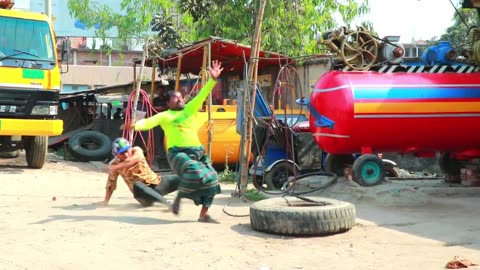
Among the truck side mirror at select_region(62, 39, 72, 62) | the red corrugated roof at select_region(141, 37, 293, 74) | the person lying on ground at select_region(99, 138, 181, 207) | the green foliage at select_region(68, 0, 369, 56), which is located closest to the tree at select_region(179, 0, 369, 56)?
the green foliage at select_region(68, 0, 369, 56)

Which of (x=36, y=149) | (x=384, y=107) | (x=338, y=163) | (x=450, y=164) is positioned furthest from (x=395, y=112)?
(x=36, y=149)

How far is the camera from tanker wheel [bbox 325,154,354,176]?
447 inches

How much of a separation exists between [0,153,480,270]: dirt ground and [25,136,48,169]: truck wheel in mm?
3860

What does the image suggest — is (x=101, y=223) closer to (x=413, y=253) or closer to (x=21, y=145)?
(x=413, y=253)

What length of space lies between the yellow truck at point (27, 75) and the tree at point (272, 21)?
27.4 feet

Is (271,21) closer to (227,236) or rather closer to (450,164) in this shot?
(450,164)

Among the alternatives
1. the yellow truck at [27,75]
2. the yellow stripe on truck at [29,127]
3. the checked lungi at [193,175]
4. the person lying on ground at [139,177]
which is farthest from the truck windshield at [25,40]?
the checked lungi at [193,175]

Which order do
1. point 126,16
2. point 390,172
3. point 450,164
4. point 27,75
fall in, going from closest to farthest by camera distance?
point 450,164 < point 390,172 < point 27,75 < point 126,16

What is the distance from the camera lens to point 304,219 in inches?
286

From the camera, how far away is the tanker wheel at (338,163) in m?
11.4

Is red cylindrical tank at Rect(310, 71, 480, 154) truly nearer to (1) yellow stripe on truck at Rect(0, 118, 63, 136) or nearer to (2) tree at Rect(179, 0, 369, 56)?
(1) yellow stripe on truck at Rect(0, 118, 63, 136)

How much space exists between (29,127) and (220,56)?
5.65 meters

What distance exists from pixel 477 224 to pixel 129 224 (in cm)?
399

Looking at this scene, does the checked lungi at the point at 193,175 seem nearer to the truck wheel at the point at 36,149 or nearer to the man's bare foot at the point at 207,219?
the man's bare foot at the point at 207,219
